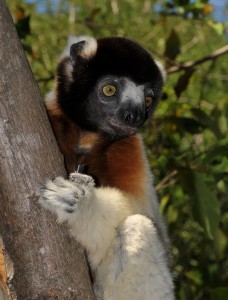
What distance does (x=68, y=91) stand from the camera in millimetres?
3820

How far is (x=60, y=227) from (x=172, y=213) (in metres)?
2.70

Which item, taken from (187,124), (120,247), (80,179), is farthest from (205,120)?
(80,179)

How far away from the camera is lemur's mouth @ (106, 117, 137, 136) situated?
363 centimetres

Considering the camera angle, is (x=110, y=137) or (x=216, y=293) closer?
(x=110, y=137)

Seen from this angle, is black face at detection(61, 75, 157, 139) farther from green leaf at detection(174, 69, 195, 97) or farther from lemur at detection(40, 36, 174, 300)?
green leaf at detection(174, 69, 195, 97)

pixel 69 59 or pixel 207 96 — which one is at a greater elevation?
pixel 69 59

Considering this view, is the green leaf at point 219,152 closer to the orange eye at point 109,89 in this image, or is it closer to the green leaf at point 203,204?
the green leaf at point 203,204

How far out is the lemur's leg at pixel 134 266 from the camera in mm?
3240

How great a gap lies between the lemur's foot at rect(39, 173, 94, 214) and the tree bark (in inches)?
1.9

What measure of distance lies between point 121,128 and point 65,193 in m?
0.86

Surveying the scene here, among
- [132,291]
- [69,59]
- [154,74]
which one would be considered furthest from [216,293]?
[69,59]

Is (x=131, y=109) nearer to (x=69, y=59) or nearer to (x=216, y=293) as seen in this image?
(x=69, y=59)

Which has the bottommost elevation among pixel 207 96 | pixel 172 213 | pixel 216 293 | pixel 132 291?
pixel 207 96

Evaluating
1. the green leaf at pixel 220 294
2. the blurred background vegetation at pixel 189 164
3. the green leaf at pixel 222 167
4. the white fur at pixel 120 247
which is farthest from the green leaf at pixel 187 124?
the white fur at pixel 120 247
